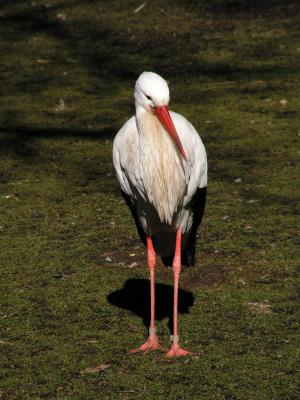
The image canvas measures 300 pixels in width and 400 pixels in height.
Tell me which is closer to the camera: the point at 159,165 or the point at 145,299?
the point at 159,165

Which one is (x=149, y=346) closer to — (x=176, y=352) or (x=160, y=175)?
(x=176, y=352)

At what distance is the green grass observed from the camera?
212 inches

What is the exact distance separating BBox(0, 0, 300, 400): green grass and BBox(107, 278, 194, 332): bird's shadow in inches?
0.6

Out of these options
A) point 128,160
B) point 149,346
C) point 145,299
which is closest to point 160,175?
point 128,160

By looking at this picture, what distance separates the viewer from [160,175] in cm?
546

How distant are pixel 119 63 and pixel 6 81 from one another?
132cm

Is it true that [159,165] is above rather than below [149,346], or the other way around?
above

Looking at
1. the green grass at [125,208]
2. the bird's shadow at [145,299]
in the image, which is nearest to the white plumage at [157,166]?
the bird's shadow at [145,299]

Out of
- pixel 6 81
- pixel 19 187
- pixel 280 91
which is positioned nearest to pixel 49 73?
pixel 6 81

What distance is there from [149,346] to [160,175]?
3.09 ft

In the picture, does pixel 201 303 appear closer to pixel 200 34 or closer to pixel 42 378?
pixel 42 378

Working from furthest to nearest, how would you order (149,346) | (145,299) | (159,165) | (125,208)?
(125,208) → (145,299) → (149,346) → (159,165)

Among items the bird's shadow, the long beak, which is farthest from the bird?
the bird's shadow

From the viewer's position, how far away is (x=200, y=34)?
12539 millimetres
